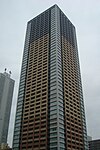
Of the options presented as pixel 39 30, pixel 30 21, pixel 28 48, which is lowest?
pixel 28 48

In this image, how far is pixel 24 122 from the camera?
417 ft

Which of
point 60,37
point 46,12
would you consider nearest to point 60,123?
point 60,37

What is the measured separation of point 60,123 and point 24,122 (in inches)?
1052

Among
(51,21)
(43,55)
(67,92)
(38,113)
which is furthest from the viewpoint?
(51,21)

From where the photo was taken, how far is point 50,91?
126 m

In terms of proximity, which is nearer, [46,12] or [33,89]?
[33,89]

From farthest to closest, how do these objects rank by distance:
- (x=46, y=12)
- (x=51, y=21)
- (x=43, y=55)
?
(x=46, y=12)
(x=51, y=21)
(x=43, y=55)

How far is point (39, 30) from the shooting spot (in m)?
169

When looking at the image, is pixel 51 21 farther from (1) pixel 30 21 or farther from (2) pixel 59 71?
(2) pixel 59 71

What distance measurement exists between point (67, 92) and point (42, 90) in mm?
17214

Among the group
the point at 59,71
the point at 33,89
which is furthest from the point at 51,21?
the point at 33,89

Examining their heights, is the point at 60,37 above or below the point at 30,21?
below

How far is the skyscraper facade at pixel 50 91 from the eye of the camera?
113688mm

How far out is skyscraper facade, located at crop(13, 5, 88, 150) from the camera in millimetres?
113688
